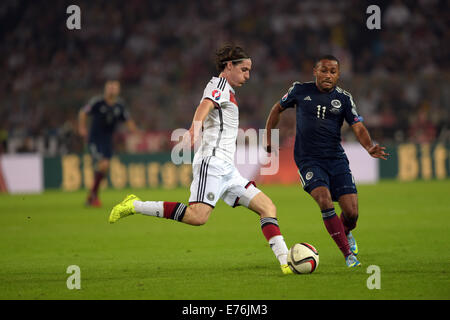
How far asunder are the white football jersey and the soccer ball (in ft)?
3.41

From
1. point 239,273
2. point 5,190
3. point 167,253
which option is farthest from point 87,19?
point 239,273

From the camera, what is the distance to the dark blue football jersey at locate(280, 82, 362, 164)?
23.5 ft

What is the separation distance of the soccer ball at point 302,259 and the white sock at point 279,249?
0.08 metres

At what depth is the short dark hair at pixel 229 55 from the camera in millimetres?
6781

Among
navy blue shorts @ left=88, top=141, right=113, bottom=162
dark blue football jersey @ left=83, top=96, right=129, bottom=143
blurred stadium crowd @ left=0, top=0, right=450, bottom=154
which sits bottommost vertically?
navy blue shorts @ left=88, top=141, right=113, bottom=162

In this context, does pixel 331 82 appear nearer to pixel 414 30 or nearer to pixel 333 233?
pixel 333 233

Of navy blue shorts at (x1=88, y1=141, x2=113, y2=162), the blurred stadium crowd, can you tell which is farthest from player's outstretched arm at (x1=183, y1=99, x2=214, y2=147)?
the blurred stadium crowd

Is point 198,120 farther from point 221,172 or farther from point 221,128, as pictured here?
point 221,172

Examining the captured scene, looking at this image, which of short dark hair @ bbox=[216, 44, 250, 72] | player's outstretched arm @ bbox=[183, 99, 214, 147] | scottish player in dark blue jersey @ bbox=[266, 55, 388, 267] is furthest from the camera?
scottish player in dark blue jersey @ bbox=[266, 55, 388, 267]

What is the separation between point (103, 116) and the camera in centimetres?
1480

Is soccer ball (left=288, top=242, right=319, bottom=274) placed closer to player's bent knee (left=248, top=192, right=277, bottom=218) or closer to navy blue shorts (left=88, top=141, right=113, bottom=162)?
player's bent knee (left=248, top=192, right=277, bottom=218)

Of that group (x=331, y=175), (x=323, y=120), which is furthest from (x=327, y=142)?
(x=331, y=175)

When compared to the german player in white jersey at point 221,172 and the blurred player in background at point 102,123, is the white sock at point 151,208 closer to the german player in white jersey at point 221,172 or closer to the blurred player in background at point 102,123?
the german player in white jersey at point 221,172

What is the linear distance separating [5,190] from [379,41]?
12548 millimetres
